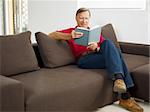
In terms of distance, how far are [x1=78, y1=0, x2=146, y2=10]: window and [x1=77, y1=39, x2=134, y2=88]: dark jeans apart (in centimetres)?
130

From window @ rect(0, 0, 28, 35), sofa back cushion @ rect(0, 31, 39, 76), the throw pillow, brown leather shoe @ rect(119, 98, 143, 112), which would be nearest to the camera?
sofa back cushion @ rect(0, 31, 39, 76)

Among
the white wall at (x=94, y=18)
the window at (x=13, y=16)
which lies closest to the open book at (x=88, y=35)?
the white wall at (x=94, y=18)

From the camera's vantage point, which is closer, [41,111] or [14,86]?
[14,86]

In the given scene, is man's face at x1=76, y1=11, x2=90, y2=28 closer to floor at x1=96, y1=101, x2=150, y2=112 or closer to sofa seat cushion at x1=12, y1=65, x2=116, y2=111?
sofa seat cushion at x1=12, y1=65, x2=116, y2=111

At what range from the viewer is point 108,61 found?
101 inches

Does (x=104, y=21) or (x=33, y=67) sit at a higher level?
(x=104, y=21)

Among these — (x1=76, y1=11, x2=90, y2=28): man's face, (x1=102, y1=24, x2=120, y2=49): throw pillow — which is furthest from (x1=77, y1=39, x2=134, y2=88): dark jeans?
(x1=102, y1=24, x2=120, y2=49): throw pillow

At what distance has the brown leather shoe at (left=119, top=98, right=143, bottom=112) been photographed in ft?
8.16

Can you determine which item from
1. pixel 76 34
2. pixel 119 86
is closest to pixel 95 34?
pixel 76 34

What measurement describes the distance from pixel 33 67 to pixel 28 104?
2.19 feet

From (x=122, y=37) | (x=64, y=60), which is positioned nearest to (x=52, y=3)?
(x=122, y=37)

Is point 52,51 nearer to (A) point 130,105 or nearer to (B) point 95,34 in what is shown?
(B) point 95,34

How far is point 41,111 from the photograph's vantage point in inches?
79.4

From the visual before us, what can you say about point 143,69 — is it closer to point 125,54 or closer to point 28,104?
point 125,54
